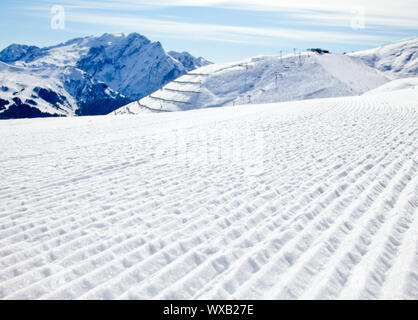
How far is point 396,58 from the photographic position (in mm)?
160250

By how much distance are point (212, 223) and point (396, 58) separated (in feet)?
626

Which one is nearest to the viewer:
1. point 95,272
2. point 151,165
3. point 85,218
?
point 95,272

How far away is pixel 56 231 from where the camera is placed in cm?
531

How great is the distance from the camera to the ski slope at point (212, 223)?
3969 mm

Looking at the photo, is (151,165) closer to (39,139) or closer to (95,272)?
(95,272)

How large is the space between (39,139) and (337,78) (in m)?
92.1

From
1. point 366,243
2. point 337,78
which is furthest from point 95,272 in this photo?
point 337,78

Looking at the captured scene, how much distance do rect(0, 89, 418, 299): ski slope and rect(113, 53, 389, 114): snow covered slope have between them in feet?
244
